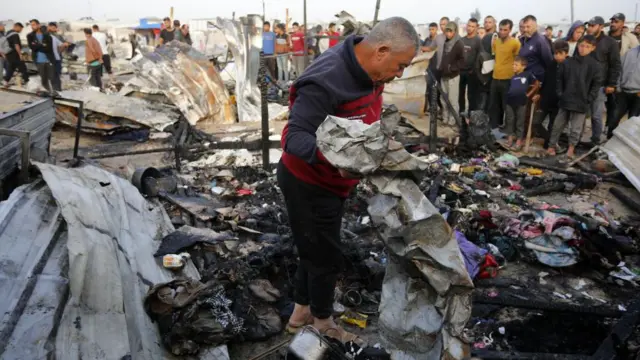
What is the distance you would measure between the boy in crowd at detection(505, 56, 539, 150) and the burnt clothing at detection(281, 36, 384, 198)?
5997mm

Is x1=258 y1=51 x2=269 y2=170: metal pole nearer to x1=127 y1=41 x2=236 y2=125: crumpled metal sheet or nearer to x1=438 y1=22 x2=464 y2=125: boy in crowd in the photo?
x1=127 y1=41 x2=236 y2=125: crumpled metal sheet

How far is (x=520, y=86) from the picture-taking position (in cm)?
761

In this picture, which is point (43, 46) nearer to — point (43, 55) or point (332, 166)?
point (43, 55)

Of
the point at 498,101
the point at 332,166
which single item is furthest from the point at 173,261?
the point at 498,101

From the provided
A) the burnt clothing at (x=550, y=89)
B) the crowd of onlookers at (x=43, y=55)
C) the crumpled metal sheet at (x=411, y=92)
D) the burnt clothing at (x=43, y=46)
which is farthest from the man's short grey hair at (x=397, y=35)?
the burnt clothing at (x=43, y=46)

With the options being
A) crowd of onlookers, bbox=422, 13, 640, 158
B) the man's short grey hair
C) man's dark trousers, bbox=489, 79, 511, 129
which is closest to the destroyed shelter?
the man's short grey hair

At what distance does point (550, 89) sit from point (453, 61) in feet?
6.41

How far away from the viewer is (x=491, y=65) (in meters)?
8.32

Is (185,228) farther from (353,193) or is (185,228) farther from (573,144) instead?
(573,144)

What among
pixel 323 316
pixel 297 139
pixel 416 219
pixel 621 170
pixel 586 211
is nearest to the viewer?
pixel 416 219

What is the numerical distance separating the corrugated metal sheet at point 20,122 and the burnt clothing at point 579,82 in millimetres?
7216

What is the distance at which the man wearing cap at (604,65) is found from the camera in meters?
7.16

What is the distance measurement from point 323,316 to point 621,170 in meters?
5.02

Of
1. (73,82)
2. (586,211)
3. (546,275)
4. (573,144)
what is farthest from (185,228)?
(73,82)
